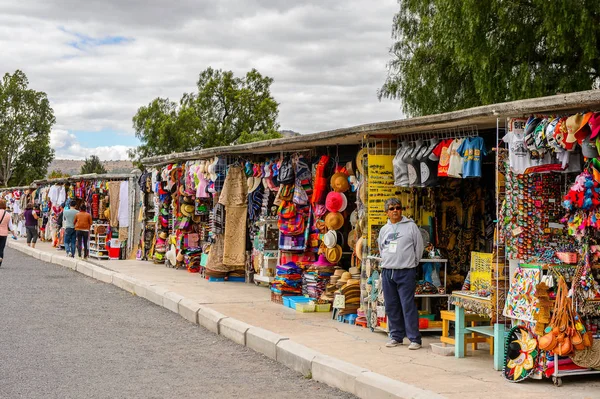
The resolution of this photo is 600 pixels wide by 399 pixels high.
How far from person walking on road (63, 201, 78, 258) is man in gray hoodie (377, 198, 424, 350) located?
49.2 ft

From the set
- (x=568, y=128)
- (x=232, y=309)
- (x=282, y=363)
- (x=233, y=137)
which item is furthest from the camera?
(x=233, y=137)

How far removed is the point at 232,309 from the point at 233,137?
1877 inches

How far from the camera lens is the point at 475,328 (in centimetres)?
852

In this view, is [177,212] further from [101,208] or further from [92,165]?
[92,165]

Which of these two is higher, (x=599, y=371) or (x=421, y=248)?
(x=421, y=248)

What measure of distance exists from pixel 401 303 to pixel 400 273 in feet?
1.21

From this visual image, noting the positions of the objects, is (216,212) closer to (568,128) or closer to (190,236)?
(190,236)

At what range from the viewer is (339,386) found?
764 centimetres

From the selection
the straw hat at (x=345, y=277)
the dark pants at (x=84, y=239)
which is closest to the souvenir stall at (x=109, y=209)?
the dark pants at (x=84, y=239)

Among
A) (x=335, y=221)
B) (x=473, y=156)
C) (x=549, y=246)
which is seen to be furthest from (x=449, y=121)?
(x=335, y=221)

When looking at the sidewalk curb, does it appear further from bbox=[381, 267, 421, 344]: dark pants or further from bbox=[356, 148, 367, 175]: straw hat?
bbox=[356, 148, 367, 175]: straw hat

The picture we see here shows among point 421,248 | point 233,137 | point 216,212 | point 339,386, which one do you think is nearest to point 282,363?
point 339,386

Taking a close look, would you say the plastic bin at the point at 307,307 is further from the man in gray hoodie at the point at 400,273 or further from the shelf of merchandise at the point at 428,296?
the man in gray hoodie at the point at 400,273

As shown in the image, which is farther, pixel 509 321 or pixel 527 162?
pixel 509 321
